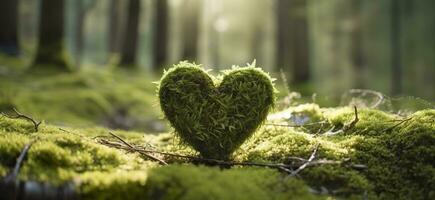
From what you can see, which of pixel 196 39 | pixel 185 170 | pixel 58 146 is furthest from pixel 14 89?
pixel 196 39

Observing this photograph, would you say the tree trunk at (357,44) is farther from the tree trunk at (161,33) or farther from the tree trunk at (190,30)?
the tree trunk at (161,33)

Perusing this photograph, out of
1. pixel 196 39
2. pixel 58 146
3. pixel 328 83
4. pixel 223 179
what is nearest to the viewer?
pixel 223 179

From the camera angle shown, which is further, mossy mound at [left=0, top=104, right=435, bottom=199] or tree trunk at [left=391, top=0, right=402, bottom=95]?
tree trunk at [left=391, top=0, right=402, bottom=95]

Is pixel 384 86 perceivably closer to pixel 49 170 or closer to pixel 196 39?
pixel 196 39

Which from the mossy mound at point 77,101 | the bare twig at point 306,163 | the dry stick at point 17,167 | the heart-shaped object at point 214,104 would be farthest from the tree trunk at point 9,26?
the bare twig at point 306,163

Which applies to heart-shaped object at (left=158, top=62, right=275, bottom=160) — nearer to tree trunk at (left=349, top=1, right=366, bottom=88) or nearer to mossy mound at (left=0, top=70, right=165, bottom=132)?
mossy mound at (left=0, top=70, right=165, bottom=132)

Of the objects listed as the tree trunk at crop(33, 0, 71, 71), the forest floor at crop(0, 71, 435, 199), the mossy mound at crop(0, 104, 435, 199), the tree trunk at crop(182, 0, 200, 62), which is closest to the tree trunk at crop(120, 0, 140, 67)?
the tree trunk at crop(182, 0, 200, 62)

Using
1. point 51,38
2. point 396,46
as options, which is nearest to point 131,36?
point 51,38

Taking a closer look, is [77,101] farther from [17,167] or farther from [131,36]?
[131,36]
